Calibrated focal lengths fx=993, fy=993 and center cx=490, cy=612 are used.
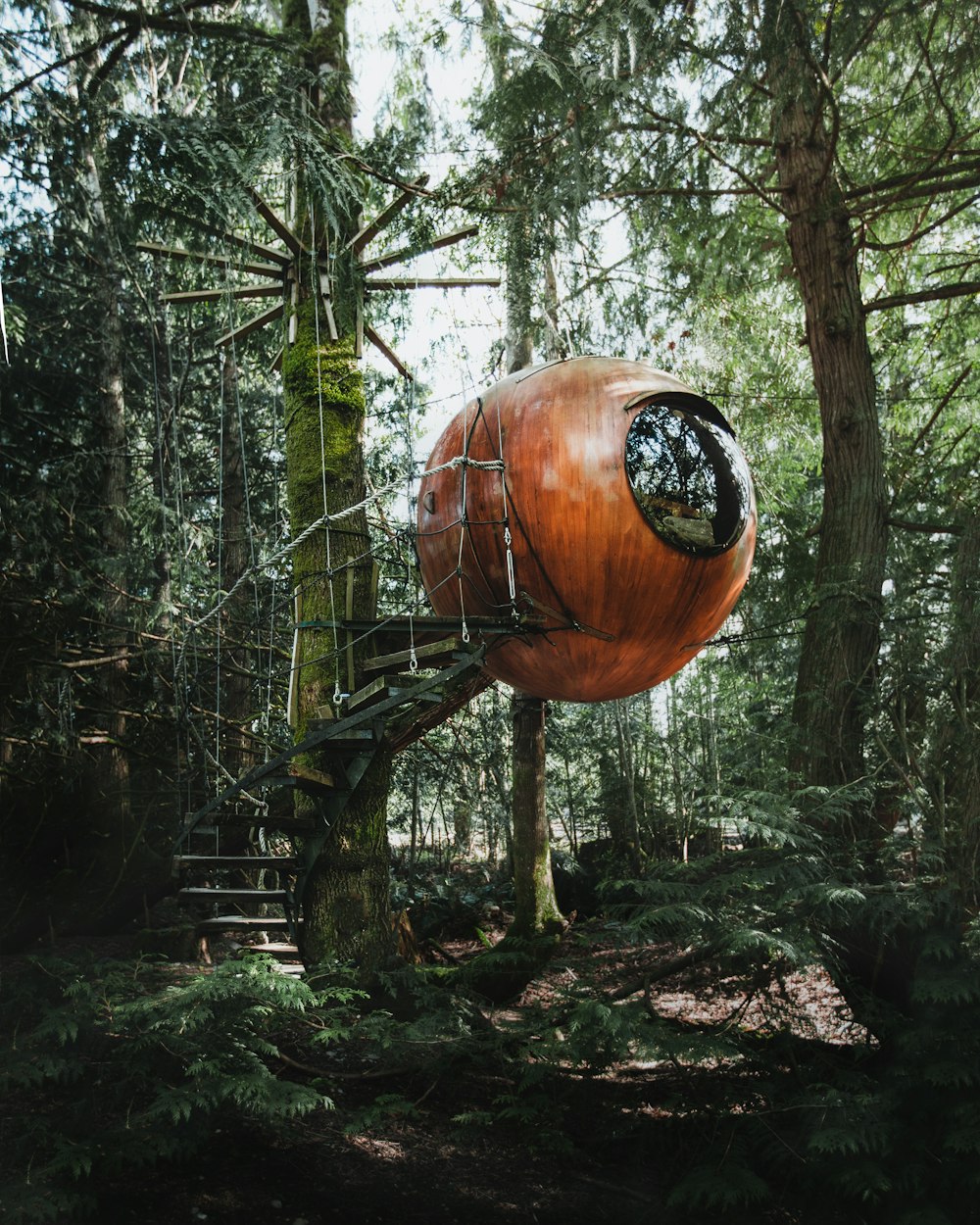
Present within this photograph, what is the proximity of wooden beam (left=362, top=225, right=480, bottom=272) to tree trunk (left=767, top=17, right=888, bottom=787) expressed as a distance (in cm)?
213

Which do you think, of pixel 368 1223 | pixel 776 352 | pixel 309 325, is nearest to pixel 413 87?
pixel 309 325

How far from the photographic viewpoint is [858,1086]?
4.94 m

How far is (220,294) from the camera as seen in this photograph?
242 inches

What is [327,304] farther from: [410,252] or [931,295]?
[931,295]

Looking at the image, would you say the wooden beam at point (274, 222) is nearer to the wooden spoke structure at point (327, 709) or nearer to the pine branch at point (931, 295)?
the wooden spoke structure at point (327, 709)

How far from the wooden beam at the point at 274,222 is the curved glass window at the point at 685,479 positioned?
2.57 meters

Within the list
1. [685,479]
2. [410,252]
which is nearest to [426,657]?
[685,479]

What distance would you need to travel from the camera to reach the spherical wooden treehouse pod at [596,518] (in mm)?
4207

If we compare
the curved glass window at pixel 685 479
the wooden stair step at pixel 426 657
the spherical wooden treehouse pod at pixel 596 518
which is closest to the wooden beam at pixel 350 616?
the wooden stair step at pixel 426 657

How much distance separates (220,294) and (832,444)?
13.8ft

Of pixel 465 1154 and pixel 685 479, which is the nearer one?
pixel 685 479

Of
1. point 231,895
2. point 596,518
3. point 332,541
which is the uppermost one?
point 332,541

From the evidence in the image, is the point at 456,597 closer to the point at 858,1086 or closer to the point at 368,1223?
the point at 368,1223

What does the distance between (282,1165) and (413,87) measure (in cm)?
688
